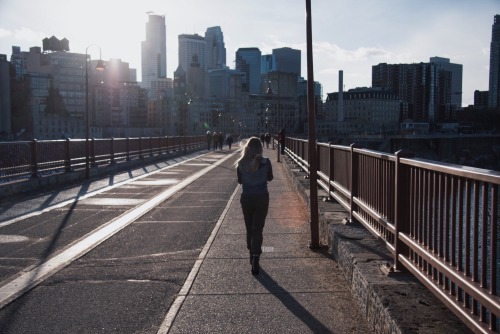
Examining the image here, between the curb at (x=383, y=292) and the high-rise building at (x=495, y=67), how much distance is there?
141227 mm

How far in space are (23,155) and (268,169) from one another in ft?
38.7

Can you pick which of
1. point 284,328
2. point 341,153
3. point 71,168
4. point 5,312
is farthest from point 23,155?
point 284,328

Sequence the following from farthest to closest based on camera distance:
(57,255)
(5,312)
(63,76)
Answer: (63,76), (57,255), (5,312)

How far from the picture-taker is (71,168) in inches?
779

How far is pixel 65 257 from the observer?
7492mm

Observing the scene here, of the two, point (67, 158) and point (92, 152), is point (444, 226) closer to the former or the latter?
point (67, 158)

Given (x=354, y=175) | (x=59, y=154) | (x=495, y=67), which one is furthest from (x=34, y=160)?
(x=495, y=67)

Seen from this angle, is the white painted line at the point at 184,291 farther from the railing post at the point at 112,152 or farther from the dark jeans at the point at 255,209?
the railing post at the point at 112,152

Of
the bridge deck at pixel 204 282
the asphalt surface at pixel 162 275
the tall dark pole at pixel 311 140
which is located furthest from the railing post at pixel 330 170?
the tall dark pole at pixel 311 140

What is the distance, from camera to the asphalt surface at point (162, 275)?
4883 mm

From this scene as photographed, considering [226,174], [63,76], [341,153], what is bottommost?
[226,174]

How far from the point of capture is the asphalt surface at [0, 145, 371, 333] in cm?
488

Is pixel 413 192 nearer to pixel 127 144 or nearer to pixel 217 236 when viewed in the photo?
pixel 217 236

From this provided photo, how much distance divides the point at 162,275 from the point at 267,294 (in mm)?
1549
